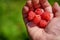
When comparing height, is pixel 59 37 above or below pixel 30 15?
below

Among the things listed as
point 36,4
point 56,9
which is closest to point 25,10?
point 36,4

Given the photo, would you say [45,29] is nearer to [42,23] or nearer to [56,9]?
[42,23]

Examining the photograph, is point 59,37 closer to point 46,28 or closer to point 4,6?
point 46,28

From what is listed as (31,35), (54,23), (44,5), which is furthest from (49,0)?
(31,35)

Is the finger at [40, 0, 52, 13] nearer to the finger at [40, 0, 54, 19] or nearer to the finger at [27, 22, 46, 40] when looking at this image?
the finger at [40, 0, 54, 19]

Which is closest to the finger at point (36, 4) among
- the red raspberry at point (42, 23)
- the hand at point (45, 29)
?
the hand at point (45, 29)

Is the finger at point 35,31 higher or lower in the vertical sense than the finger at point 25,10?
lower

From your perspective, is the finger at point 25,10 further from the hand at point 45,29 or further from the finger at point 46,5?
the finger at point 46,5

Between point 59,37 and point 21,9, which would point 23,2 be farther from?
point 59,37
